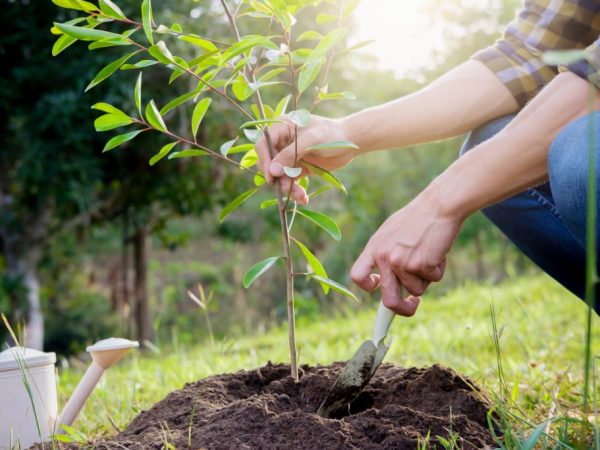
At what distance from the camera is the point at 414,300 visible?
50.0 inches

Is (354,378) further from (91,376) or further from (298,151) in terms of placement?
(91,376)

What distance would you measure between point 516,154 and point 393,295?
0.34 meters

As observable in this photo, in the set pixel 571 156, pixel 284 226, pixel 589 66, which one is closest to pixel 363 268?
pixel 284 226

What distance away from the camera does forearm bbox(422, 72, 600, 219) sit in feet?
3.67

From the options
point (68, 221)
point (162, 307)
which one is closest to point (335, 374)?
point (68, 221)

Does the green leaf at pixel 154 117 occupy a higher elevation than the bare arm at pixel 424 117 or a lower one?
higher

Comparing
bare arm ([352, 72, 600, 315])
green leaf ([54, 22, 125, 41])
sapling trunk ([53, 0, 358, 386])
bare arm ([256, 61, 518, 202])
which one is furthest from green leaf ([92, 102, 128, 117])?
bare arm ([352, 72, 600, 315])

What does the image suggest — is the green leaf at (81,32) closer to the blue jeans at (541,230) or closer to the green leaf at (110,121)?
the green leaf at (110,121)

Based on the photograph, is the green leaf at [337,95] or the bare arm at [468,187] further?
the green leaf at [337,95]

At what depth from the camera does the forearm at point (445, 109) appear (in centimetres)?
165

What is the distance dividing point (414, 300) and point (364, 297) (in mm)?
7192

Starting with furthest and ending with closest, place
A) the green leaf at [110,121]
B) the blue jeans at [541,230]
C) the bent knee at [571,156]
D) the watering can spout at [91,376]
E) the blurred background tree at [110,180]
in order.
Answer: the blurred background tree at [110,180], the blue jeans at [541,230], the watering can spout at [91,376], the green leaf at [110,121], the bent knee at [571,156]

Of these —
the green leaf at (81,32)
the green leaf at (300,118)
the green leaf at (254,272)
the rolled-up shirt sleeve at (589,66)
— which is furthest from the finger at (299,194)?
the rolled-up shirt sleeve at (589,66)

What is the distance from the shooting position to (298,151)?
4.71ft
